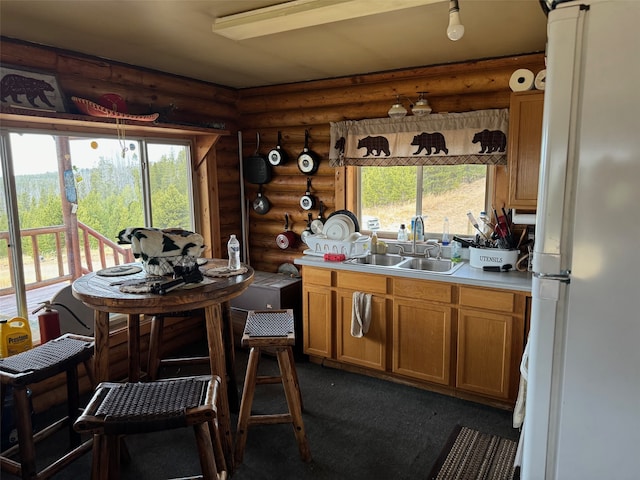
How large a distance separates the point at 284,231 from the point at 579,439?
3.31 meters

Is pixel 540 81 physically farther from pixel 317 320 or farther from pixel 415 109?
pixel 317 320

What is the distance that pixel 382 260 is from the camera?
3.56 m

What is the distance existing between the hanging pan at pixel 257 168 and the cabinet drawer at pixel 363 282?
4.69ft

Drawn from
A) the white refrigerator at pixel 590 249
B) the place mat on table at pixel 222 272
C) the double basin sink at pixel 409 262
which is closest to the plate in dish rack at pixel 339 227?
the double basin sink at pixel 409 262

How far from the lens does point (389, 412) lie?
9.34ft

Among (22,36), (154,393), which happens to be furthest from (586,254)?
(22,36)

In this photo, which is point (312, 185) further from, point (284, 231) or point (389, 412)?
point (389, 412)

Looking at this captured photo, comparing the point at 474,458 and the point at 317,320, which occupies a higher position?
the point at 317,320

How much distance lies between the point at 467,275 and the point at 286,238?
1.85 metres

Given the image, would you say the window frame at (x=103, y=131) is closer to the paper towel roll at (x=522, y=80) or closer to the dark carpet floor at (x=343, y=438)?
the dark carpet floor at (x=343, y=438)

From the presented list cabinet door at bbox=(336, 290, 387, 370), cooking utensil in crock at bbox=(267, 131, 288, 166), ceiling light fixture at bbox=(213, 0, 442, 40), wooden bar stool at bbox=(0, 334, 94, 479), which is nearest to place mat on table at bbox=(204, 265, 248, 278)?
wooden bar stool at bbox=(0, 334, 94, 479)

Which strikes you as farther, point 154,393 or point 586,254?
point 154,393

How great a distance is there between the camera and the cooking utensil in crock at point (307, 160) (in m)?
3.95

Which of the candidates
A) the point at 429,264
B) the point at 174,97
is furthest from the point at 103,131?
the point at 429,264
